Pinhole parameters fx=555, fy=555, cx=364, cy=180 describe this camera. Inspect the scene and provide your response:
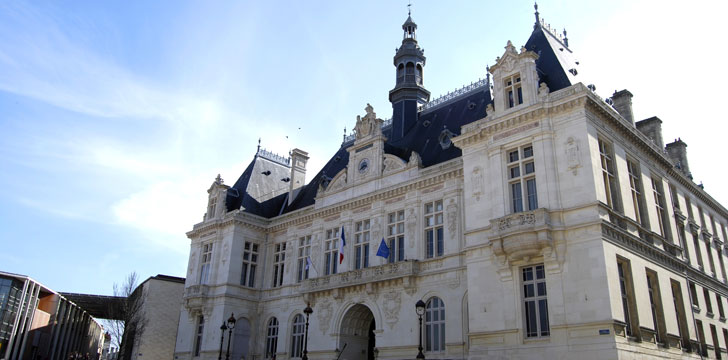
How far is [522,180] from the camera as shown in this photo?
23.7 metres

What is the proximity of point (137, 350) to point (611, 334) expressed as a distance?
41.3 metres

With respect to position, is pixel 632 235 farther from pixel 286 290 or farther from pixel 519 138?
pixel 286 290

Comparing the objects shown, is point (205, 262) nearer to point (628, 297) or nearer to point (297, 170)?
point (297, 170)

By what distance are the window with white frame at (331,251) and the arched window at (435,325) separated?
25.3 ft

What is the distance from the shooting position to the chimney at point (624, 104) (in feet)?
94.1

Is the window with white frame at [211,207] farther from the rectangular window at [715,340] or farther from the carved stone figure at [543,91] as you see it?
the rectangular window at [715,340]

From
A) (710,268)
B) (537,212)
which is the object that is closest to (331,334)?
(537,212)

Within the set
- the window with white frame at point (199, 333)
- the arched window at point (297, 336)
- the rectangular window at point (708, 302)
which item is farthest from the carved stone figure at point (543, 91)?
the window with white frame at point (199, 333)

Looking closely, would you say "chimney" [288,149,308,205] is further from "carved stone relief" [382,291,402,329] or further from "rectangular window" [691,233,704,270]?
"rectangular window" [691,233,704,270]

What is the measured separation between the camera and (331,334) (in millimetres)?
31906

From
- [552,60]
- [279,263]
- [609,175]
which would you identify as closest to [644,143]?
[609,175]

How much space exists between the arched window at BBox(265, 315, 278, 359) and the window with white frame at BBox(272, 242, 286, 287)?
2.58m

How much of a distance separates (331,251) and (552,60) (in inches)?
668

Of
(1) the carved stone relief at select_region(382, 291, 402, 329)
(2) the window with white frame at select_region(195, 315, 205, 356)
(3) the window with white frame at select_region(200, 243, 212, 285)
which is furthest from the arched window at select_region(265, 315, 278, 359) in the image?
(1) the carved stone relief at select_region(382, 291, 402, 329)
